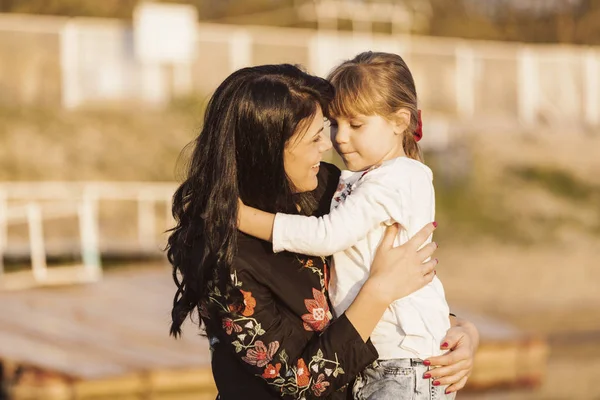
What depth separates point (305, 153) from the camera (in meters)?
2.53

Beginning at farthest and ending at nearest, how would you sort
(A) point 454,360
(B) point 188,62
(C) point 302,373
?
(B) point 188,62
(A) point 454,360
(C) point 302,373

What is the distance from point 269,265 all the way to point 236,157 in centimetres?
25

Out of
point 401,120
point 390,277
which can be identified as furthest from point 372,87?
point 390,277

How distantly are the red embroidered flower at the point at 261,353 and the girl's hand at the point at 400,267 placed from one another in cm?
26

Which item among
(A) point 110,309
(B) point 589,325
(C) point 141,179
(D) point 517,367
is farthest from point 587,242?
(A) point 110,309

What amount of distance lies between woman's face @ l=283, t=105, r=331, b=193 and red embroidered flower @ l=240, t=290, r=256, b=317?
0.98ft

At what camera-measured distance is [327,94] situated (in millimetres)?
2625

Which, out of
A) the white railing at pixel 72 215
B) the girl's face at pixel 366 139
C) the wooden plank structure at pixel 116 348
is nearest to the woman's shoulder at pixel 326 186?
the girl's face at pixel 366 139

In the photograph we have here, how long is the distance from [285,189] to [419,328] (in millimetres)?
445

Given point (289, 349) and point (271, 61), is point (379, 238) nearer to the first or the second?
point (289, 349)

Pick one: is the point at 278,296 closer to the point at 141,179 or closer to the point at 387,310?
the point at 387,310

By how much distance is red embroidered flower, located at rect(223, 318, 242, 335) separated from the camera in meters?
2.46

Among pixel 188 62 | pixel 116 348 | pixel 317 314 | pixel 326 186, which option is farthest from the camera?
pixel 188 62

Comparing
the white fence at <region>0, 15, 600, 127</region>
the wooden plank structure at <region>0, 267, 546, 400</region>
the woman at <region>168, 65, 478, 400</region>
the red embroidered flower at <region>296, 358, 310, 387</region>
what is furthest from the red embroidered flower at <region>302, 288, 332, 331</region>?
the white fence at <region>0, 15, 600, 127</region>
